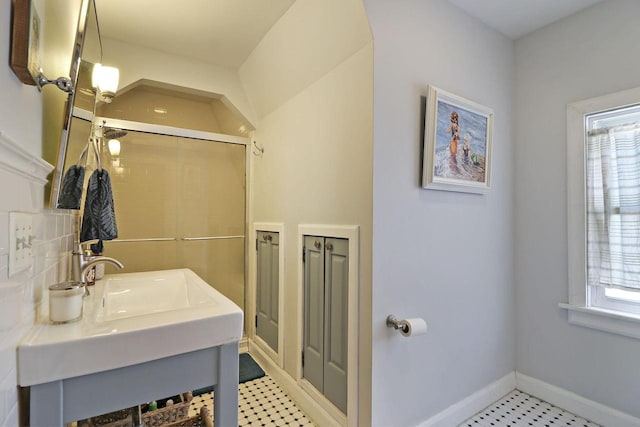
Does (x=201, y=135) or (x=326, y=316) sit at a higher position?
(x=201, y=135)

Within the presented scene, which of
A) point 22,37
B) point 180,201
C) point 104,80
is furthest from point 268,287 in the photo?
point 22,37

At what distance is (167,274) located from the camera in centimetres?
205

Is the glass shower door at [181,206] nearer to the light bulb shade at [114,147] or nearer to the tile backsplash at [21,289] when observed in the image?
the light bulb shade at [114,147]

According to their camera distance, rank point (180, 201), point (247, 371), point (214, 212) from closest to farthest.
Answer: point (247, 371)
point (180, 201)
point (214, 212)

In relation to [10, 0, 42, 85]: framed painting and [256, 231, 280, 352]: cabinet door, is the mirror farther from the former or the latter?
[256, 231, 280, 352]: cabinet door

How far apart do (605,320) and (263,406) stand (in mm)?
2164

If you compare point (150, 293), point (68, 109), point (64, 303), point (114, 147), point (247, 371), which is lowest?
point (247, 371)

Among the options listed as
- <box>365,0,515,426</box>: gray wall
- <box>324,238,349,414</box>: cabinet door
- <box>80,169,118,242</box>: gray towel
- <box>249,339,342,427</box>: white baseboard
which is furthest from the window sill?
<box>80,169,118,242</box>: gray towel

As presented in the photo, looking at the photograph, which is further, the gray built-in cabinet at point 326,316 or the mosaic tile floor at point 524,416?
the mosaic tile floor at point 524,416

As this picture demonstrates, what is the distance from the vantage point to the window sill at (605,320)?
1.70 m

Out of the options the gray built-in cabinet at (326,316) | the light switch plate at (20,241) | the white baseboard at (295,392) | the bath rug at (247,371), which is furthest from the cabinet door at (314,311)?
the light switch plate at (20,241)

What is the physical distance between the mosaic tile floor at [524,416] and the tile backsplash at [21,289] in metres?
2.10

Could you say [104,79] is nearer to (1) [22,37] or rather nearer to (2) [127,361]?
(1) [22,37]

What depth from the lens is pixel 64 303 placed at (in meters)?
0.95
